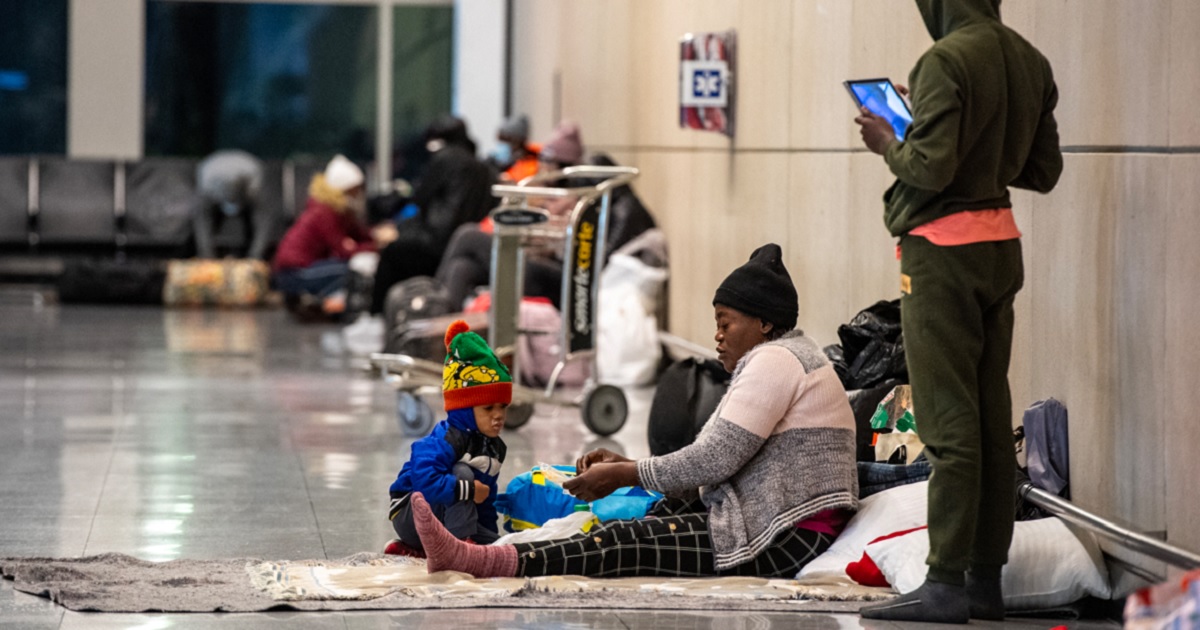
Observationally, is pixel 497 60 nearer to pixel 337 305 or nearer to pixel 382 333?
pixel 337 305

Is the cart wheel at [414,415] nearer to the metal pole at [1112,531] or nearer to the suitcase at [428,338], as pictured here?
the suitcase at [428,338]

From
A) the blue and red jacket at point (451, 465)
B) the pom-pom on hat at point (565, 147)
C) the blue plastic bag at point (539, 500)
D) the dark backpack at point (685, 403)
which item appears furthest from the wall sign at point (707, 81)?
the blue and red jacket at point (451, 465)

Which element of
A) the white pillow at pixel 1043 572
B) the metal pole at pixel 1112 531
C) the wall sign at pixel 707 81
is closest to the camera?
the metal pole at pixel 1112 531

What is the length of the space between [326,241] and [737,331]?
10.8m

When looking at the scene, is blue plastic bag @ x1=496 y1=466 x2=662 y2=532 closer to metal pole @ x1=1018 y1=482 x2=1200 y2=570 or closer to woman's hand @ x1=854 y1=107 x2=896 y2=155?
metal pole @ x1=1018 y1=482 x2=1200 y2=570

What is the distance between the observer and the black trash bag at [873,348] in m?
5.68

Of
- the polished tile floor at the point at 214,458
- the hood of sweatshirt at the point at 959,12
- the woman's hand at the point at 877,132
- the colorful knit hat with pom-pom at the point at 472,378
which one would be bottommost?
the polished tile floor at the point at 214,458

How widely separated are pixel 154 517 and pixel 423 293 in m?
5.22

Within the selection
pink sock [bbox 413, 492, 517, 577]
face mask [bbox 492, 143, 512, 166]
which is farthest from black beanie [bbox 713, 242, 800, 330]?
face mask [bbox 492, 143, 512, 166]

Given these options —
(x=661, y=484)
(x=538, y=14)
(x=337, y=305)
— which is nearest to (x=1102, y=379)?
(x=661, y=484)

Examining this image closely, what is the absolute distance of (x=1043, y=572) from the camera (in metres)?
4.64

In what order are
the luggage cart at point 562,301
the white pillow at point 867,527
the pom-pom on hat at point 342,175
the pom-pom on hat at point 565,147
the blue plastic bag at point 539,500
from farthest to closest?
the pom-pom on hat at point 342,175, the pom-pom on hat at point 565,147, the luggage cart at point 562,301, the blue plastic bag at point 539,500, the white pillow at point 867,527

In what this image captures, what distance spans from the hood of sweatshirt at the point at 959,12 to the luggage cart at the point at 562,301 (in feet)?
11.5

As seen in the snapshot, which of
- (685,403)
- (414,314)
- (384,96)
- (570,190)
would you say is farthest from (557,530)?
(384,96)
